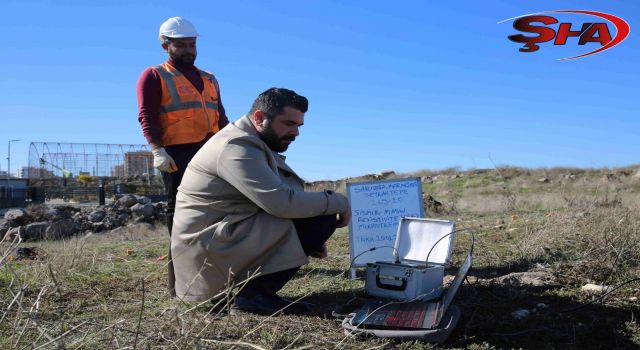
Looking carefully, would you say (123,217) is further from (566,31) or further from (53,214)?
(566,31)

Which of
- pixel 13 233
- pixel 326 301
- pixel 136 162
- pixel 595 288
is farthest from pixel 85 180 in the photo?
pixel 595 288

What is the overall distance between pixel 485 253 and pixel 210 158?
2890mm

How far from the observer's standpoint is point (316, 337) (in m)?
2.93

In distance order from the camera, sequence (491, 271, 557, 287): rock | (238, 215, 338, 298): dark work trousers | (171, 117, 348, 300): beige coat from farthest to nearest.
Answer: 1. (491, 271, 557, 287): rock
2. (238, 215, 338, 298): dark work trousers
3. (171, 117, 348, 300): beige coat

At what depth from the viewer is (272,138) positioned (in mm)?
3605

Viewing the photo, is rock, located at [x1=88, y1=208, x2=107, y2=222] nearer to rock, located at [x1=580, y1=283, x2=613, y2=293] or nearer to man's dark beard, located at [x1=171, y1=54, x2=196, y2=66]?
man's dark beard, located at [x1=171, y1=54, x2=196, y2=66]

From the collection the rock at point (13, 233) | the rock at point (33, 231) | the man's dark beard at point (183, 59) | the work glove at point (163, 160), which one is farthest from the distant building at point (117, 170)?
the work glove at point (163, 160)

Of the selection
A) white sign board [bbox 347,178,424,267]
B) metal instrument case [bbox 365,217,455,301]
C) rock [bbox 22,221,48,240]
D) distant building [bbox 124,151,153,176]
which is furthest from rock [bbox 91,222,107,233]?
distant building [bbox 124,151,153,176]

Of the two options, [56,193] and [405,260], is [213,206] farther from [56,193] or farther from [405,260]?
[56,193]

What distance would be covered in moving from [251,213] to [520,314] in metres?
1.61

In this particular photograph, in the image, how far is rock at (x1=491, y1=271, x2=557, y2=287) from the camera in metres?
4.09

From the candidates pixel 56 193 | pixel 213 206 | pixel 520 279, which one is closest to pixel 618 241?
pixel 520 279

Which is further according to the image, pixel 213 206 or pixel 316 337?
pixel 213 206

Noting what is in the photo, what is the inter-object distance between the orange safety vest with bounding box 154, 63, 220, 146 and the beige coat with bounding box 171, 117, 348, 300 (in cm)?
96
